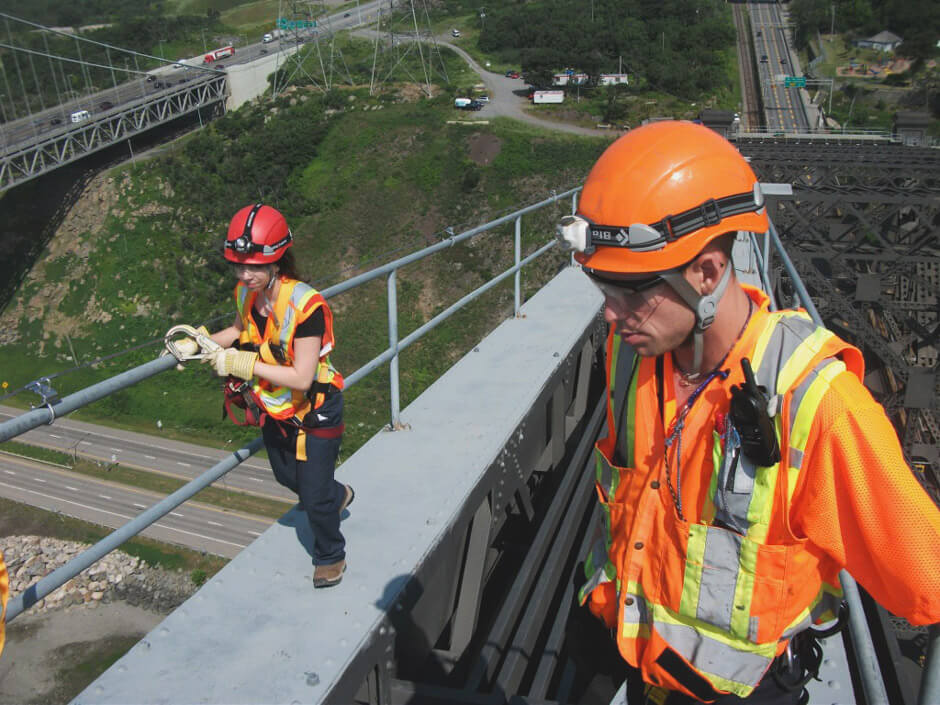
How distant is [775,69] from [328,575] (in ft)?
171

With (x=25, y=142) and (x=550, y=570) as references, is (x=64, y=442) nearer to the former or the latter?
(x=25, y=142)

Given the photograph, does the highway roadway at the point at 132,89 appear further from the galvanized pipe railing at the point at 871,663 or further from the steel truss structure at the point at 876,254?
the galvanized pipe railing at the point at 871,663

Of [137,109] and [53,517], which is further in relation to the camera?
[137,109]

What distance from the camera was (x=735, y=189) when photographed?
1.54 m

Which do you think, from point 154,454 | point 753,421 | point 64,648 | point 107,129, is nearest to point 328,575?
point 753,421

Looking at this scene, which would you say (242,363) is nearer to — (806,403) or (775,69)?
(806,403)

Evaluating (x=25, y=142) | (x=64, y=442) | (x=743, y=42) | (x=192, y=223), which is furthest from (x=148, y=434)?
(x=743, y=42)

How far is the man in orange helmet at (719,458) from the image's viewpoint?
1259mm

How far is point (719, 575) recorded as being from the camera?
4.77 ft

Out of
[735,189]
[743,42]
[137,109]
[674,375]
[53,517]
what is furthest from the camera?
[743,42]

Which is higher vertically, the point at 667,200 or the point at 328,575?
the point at 667,200

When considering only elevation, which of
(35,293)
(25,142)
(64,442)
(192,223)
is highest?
(25,142)

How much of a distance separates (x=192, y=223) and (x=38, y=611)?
21.8 meters

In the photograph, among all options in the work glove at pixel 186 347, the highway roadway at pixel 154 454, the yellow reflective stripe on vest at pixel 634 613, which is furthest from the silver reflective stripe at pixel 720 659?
the highway roadway at pixel 154 454
